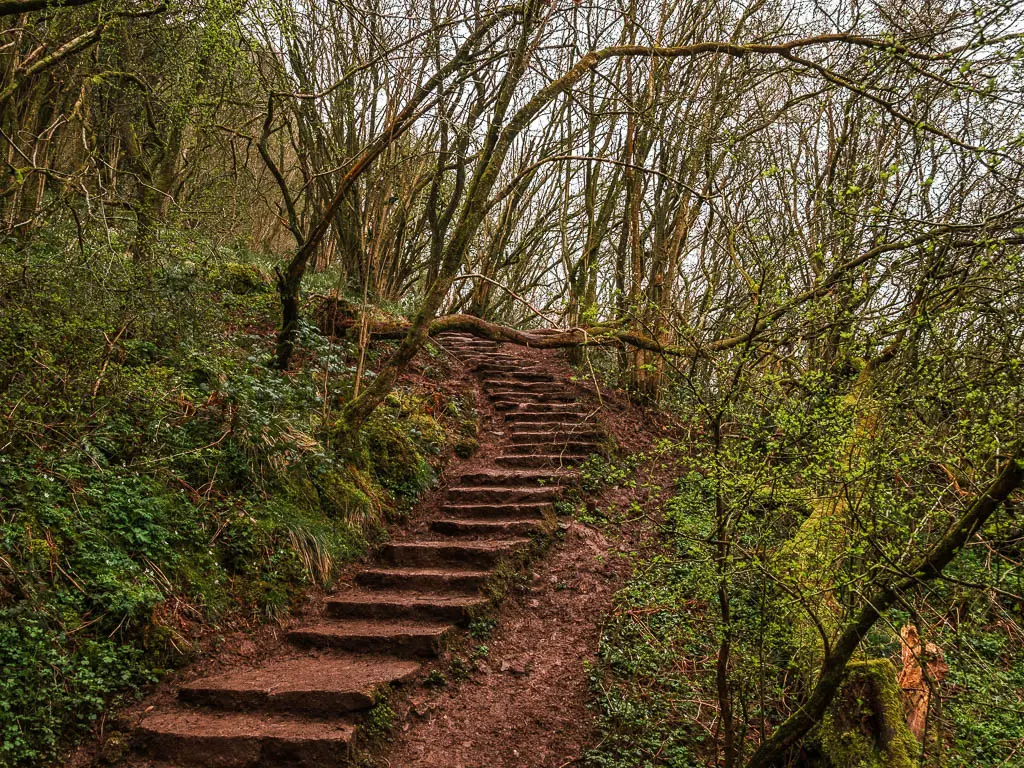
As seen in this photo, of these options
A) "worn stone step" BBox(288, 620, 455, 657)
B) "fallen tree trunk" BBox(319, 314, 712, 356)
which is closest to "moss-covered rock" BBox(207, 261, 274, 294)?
"fallen tree trunk" BBox(319, 314, 712, 356)

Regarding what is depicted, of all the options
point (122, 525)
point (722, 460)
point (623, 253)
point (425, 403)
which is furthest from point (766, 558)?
point (623, 253)

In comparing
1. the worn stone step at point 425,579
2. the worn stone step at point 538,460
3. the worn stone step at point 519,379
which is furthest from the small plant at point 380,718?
the worn stone step at point 519,379

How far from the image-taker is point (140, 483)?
14.1ft

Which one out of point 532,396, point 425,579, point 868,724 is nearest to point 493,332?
point 532,396

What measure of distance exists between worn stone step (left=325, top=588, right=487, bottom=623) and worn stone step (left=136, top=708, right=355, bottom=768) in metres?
1.40

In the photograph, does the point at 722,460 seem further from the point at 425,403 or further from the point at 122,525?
the point at 425,403

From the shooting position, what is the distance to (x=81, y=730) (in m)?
3.28

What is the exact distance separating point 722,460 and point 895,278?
7.60ft

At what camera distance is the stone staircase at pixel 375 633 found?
342 centimetres

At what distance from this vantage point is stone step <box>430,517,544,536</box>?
6090 mm

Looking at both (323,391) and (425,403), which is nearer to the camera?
(323,391)

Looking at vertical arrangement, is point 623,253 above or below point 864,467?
above

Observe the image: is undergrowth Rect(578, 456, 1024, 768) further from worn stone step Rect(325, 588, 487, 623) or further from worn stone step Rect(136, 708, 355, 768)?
worn stone step Rect(136, 708, 355, 768)

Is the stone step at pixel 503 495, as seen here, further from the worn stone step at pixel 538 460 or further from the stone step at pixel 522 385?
the stone step at pixel 522 385
